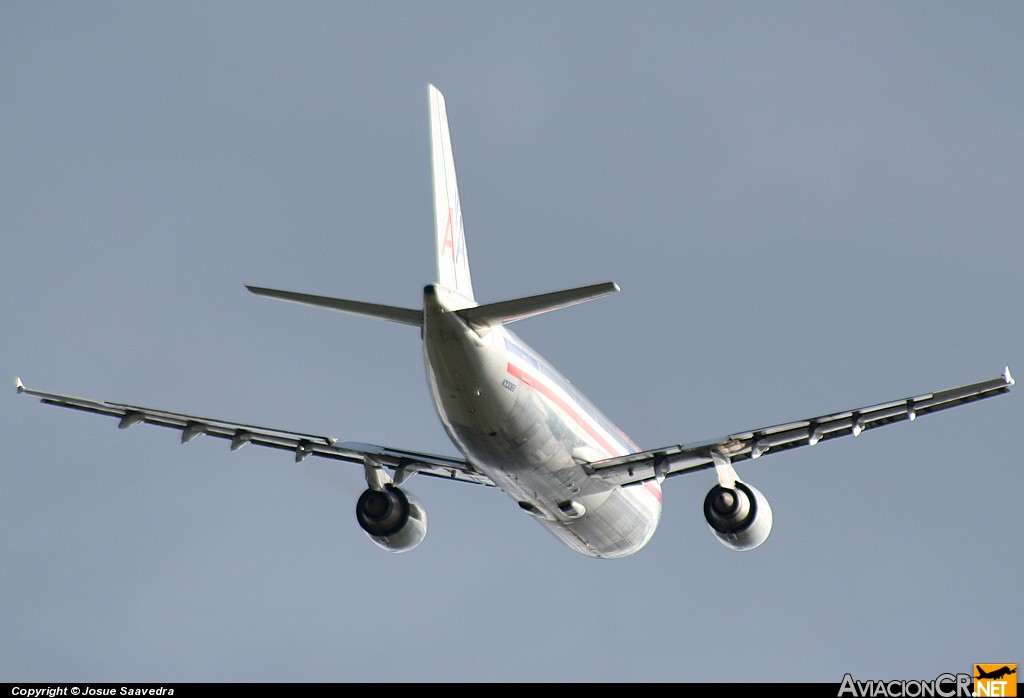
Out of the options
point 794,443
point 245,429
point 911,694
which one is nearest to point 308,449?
point 245,429

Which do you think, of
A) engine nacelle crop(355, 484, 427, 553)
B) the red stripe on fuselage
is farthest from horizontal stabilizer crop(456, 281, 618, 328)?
engine nacelle crop(355, 484, 427, 553)

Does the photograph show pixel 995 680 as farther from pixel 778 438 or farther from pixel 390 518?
pixel 390 518

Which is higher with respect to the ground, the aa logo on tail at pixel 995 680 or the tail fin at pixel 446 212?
the tail fin at pixel 446 212

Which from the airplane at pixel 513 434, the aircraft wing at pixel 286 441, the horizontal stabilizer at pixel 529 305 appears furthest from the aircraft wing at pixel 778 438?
the horizontal stabilizer at pixel 529 305

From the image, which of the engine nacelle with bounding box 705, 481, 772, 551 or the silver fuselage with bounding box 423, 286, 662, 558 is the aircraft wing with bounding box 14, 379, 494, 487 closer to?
the silver fuselage with bounding box 423, 286, 662, 558

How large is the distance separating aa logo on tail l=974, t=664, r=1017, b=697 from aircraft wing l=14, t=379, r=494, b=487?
44.2ft

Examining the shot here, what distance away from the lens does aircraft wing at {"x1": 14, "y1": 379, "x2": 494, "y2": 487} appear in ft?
128

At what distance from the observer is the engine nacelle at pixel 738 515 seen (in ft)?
131

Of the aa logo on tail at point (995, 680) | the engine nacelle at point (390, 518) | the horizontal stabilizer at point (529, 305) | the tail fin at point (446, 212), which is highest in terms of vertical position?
the tail fin at point (446, 212)

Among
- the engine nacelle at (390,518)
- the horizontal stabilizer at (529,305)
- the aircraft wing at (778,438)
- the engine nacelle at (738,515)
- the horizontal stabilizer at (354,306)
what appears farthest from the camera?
the engine nacelle at (390,518)

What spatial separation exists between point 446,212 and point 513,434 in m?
6.02

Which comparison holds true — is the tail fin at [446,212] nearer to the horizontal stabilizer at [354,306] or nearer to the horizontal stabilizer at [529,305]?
the horizontal stabilizer at [354,306]

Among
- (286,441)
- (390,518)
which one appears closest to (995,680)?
(390,518)

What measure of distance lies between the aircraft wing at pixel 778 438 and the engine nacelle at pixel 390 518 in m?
5.38
